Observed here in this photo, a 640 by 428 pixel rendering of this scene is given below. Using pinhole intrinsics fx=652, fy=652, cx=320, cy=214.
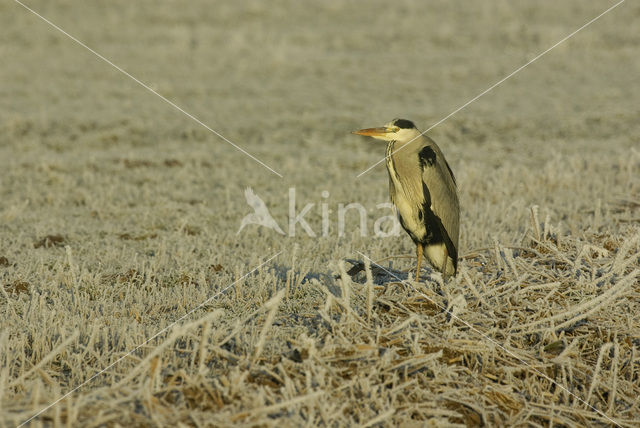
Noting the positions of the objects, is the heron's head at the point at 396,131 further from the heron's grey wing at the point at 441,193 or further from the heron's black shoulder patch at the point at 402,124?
the heron's grey wing at the point at 441,193

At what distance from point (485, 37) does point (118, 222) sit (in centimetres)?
1561

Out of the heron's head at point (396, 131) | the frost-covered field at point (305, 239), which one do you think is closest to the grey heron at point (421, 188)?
the heron's head at point (396, 131)

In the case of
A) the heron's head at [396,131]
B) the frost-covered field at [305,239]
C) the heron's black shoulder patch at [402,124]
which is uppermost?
the heron's black shoulder patch at [402,124]

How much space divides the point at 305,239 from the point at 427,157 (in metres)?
2.56

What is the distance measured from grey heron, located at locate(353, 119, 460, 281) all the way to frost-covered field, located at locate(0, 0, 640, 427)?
1.03 ft

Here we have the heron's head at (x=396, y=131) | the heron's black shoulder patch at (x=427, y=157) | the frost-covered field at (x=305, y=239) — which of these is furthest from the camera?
the heron's head at (x=396, y=131)

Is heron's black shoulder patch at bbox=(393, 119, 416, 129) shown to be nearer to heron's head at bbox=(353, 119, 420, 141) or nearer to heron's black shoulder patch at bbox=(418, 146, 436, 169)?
heron's head at bbox=(353, 119, 420, 141)

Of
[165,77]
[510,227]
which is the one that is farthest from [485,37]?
[510,227]

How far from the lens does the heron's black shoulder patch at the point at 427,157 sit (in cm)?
427

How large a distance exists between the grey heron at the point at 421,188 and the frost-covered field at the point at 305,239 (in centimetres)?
31

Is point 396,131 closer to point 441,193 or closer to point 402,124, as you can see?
point 402,124

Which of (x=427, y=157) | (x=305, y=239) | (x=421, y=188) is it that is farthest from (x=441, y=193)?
(x=305, y=239)

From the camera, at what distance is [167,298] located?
4.62 meters

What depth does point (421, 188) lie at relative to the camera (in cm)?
430
